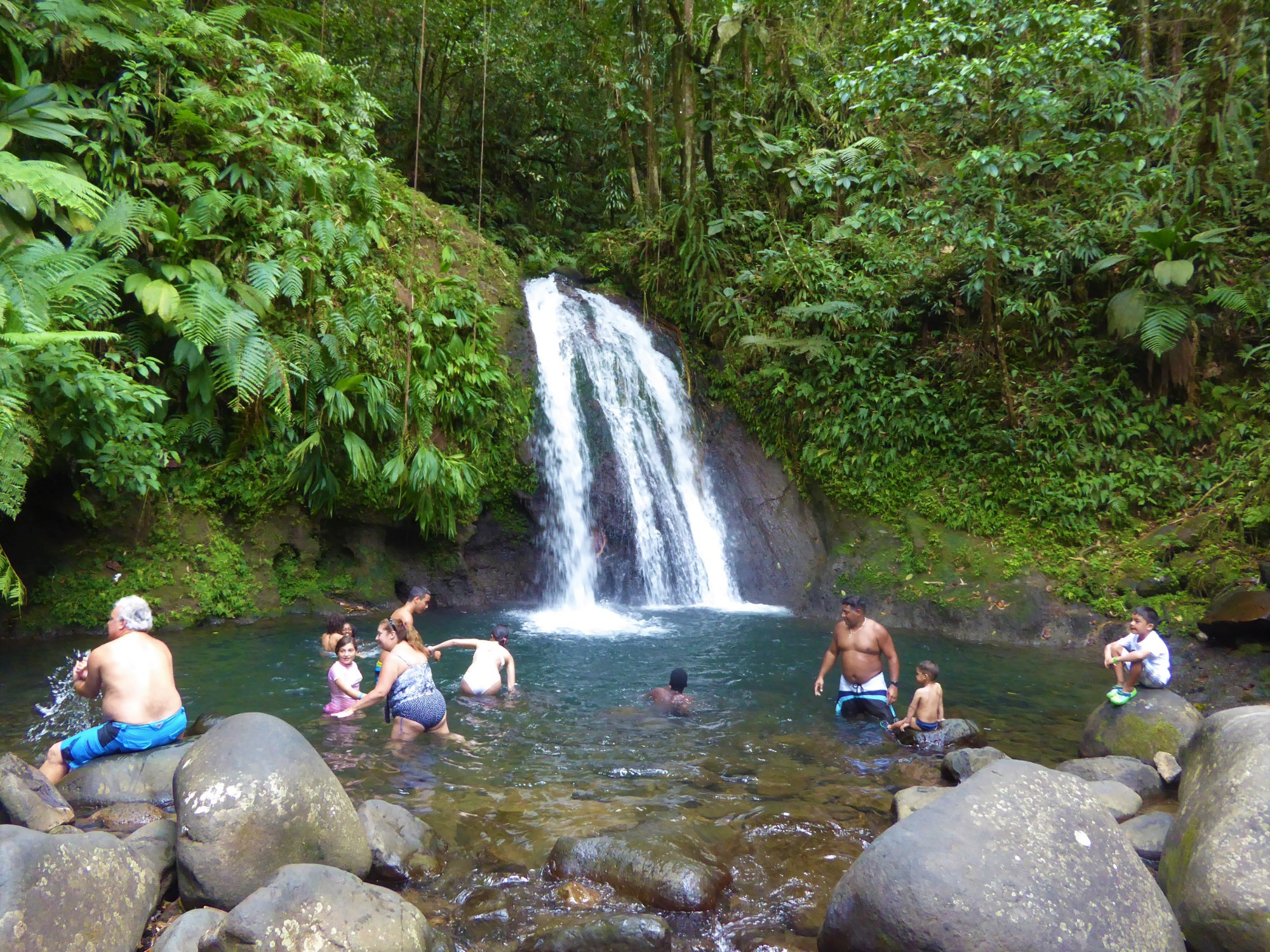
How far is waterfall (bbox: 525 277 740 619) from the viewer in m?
12.8

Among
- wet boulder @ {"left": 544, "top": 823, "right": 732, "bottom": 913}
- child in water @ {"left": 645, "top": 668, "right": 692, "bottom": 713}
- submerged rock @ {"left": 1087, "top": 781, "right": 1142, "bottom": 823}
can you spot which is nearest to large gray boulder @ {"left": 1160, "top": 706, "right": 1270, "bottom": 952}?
submerged rock @ {"left": 1087, "top": 781, "right": 1142, "bottom": 823}

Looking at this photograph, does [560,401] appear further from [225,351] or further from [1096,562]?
[1096,562]

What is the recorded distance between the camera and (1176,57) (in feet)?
41.0

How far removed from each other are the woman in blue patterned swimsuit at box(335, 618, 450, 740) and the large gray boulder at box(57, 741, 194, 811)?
5.82 ft

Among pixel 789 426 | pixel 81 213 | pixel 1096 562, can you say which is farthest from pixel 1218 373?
pixel 81 213

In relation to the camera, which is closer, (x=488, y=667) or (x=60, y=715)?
(x=60, y=715)

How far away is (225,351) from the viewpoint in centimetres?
928

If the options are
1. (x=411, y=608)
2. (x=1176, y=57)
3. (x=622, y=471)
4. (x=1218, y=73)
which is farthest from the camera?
(x=622, y=471)

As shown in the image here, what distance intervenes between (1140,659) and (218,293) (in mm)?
9948

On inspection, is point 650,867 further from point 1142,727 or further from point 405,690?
point 1142,727

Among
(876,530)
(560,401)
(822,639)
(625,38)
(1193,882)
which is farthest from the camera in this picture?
(625,38)

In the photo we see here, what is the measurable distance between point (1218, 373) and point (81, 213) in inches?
577

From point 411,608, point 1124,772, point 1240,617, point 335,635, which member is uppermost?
point 411,608

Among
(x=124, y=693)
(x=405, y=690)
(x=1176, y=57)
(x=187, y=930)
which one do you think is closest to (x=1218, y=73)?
(x=1176, y=57)
